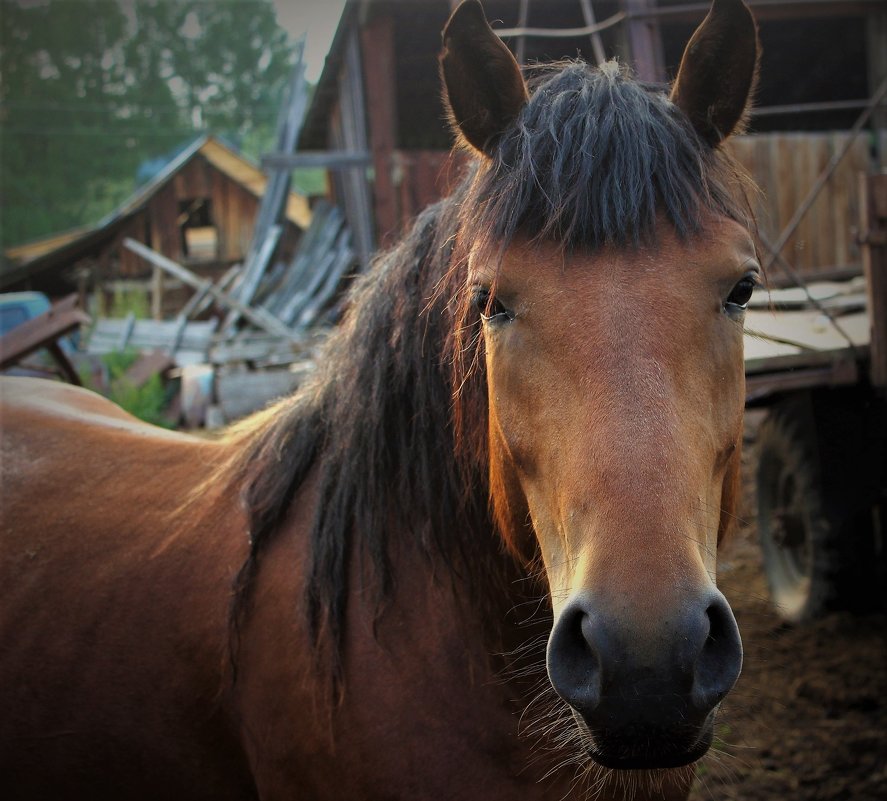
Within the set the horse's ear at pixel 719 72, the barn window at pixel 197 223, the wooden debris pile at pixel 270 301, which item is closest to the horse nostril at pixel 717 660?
the horse's ear at pixel 719 72

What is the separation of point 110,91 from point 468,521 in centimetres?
4559

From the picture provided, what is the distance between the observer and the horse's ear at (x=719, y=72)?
159cm

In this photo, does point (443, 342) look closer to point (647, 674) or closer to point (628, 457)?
point (628, 457)

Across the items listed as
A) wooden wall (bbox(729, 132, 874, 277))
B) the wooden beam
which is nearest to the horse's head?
wooden wall (bbox(729, 132, 874, 277))

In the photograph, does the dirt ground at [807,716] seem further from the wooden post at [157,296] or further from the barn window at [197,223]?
the barn window at [197,223]

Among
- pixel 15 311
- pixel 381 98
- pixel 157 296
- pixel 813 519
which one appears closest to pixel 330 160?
pixel 381 98

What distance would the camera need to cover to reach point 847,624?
4430mm

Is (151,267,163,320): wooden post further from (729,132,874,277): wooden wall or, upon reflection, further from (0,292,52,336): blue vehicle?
(729,132,874,277): wooden wall

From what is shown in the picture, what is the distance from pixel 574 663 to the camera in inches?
46.9

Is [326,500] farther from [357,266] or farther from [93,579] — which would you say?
[357,266]

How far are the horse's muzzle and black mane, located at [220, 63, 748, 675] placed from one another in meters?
0.60

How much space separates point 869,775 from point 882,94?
4.20m

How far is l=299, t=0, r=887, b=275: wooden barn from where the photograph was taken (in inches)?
266

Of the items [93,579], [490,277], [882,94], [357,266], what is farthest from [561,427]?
[357,266]
